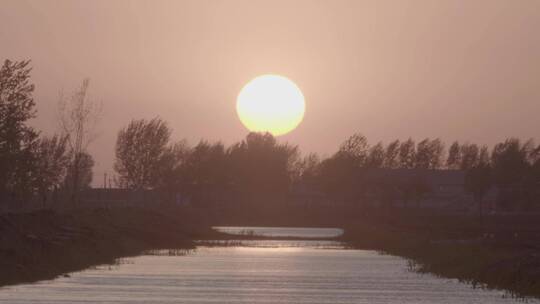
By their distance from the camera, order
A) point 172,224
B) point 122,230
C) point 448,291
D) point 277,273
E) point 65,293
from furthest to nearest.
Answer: point 172,224 → point 122,230 → point 277,273 → point 448,291 → point 65,293

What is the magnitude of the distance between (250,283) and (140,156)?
90201 millimetres

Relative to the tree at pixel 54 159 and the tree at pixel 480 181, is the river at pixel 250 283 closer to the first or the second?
the tree at pixel 54 159

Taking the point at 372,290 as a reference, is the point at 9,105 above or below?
above

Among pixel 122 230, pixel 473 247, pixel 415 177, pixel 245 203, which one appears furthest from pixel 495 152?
pixel 473 247

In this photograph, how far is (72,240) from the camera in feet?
180

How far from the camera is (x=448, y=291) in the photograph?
135 ft

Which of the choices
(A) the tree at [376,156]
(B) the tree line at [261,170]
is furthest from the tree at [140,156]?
(A) the tree at [376,156]

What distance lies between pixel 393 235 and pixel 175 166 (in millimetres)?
77286

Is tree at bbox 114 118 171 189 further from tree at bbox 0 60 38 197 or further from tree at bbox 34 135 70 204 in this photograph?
tree at bbox 0 60 38 197

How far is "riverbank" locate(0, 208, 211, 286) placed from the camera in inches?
1683

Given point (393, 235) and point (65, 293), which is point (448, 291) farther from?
point (393, 235)

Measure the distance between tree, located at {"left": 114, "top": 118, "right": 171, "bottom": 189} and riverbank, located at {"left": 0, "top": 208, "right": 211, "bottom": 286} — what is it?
128ft

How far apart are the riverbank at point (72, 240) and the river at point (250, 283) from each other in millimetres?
1013

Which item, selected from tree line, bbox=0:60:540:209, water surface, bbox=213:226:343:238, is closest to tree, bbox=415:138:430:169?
tree line, bbox=0:60:540:209
